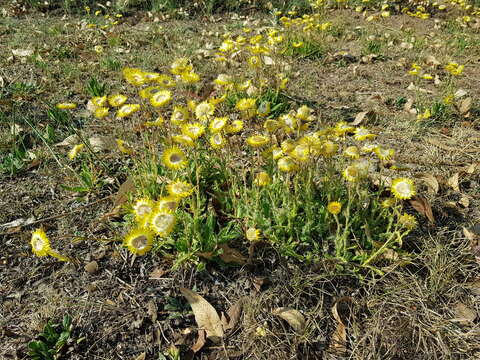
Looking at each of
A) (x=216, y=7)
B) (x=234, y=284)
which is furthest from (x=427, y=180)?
(x=216, y=7)

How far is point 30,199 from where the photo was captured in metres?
2.47

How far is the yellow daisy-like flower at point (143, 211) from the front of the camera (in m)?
1.64

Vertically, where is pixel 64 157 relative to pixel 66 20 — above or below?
below

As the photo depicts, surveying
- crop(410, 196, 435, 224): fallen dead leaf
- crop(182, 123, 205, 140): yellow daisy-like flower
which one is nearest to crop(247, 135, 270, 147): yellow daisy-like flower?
crop(182, 123, 205, 140): yellow daisy-like flower

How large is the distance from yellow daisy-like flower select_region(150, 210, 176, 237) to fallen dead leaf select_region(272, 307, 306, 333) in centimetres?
69

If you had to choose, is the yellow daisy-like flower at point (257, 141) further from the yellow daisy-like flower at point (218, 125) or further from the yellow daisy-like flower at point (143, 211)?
the yellow daisy-like flower at point (143, 211)

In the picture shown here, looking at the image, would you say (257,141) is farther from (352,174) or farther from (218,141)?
(352,174)

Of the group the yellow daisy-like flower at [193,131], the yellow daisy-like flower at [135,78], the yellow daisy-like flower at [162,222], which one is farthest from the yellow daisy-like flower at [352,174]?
the yellow daisy-like flower at [135,78]

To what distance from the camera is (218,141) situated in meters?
2.01

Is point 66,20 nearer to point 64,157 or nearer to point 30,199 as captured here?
point 64,157

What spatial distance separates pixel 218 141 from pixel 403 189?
1.03 m

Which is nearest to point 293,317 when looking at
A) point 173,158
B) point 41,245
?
point 173,158

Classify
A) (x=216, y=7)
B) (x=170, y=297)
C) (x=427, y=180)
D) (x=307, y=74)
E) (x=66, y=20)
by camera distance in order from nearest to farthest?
1. (x=170, y=297)
2. (x=427, y=180)
3. (x=307, y=74)
4. (x=66, y=20)
5. (x=216, y=7)

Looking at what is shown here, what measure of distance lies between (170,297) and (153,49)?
13.6 ft
